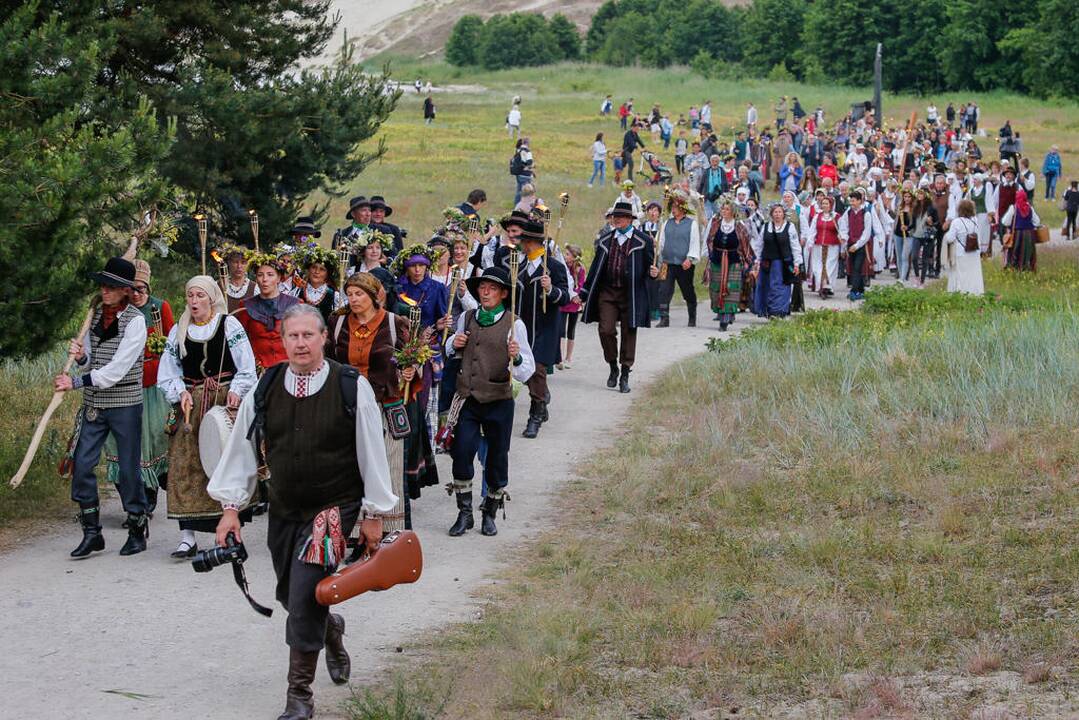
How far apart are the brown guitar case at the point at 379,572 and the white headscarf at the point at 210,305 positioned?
2.97m

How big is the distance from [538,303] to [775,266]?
7.73 meters

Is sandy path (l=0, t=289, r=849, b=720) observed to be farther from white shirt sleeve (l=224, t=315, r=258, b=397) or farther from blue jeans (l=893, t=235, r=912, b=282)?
blue jeans (l=893, t=235, r=912, b=282)

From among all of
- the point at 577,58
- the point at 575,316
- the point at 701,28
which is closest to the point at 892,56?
the point at 701,28

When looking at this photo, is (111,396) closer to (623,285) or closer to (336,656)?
(336,656)

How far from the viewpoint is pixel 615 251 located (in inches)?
616

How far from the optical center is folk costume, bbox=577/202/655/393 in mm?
15539

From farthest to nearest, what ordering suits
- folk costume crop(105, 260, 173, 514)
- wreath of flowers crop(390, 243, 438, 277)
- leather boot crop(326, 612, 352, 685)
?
1. wreath of flowers crop(390, 243, 438, 277)
2. folk costume crop(105, 260, 173, 514)
3. leather boot crop(326, 612, 352, 685)

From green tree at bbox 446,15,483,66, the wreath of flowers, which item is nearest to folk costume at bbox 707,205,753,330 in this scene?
the wreath of flowers

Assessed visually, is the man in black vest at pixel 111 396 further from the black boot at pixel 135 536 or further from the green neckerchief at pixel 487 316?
the green neckerchief at pixel 487 316

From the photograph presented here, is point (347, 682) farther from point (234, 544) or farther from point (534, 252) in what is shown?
point (534, 252)

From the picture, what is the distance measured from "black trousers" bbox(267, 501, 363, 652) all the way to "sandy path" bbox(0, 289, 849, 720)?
1.41 feet

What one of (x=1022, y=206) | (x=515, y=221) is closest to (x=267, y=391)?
(x=515, y=221)

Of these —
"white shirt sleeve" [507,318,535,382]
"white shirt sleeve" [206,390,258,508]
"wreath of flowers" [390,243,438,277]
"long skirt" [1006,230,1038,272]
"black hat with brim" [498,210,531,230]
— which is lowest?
"long skirt" [1006,230,1038,272]

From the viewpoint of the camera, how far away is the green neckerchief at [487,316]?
10.7 m
